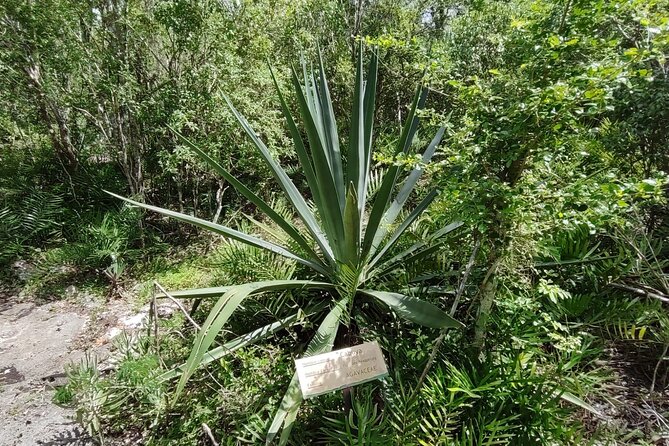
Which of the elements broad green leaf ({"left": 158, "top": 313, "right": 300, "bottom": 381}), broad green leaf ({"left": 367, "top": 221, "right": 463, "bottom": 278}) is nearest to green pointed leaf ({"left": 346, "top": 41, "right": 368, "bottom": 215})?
broad green leaf ({"left": 367, "top": 221, "right": 463, "bottom": 278})

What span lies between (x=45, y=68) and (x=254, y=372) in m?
3.50

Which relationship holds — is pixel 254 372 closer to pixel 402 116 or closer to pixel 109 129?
pixel 109 129

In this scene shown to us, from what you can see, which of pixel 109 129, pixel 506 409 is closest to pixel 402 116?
pixel 109 129

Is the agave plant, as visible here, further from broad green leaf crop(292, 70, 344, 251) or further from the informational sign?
the informational sign

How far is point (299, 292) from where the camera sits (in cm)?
194

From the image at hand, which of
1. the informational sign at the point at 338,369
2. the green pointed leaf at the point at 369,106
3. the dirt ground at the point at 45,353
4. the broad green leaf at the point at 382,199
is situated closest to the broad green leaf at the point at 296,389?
the informational sign at the point at 338,369

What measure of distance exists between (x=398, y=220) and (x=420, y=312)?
44.2 inches

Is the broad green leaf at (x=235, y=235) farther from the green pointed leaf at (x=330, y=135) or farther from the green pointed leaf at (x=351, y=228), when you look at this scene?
the green pointed leaf at (x=330, y=135)

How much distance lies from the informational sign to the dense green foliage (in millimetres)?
114

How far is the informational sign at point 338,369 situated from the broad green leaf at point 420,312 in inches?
7.9

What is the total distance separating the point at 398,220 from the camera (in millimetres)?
2424

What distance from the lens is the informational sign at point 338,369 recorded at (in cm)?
119

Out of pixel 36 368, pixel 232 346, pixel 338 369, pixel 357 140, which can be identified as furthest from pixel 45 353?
pixel 357 140

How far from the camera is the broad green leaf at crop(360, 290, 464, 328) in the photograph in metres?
1.26
